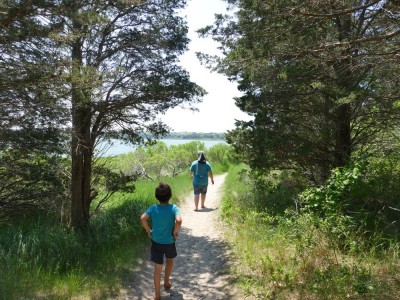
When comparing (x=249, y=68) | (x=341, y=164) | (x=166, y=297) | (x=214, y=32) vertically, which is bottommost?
(x=166, y=297)

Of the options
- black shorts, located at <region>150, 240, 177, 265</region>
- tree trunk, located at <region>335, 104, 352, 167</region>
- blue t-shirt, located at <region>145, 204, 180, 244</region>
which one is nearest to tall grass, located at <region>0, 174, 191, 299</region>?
black shorts, located at <region>150, 240, 177, 265</region>

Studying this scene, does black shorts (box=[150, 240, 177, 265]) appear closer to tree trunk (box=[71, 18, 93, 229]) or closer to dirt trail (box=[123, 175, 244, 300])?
dirt trail (box=[123, 175, 244, 300])

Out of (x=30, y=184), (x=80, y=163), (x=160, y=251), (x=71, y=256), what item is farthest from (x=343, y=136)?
(x=30, y=184)

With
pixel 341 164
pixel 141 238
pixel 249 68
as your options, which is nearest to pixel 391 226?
pixel 341 164

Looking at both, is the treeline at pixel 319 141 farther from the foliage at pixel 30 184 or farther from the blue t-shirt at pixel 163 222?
the foliage at pixel 30 184

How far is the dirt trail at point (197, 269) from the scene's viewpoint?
5082 mm

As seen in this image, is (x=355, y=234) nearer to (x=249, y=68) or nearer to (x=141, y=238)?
(x=249, y=68)

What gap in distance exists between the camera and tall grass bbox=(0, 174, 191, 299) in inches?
196

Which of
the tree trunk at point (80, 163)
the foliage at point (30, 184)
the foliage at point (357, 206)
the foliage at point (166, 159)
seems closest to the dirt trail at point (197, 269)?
the foliage at point (357, 206)

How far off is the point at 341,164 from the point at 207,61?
410 cm

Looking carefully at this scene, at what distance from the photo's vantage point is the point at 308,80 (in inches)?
270

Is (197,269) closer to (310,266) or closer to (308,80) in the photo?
(310,266)

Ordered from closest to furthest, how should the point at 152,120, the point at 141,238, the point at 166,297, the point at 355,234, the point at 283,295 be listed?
the point at 283,295, the point at 166,297, the point at 355,234, the point at 141,238, the point at 152,120

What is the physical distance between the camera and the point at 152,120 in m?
8.46
